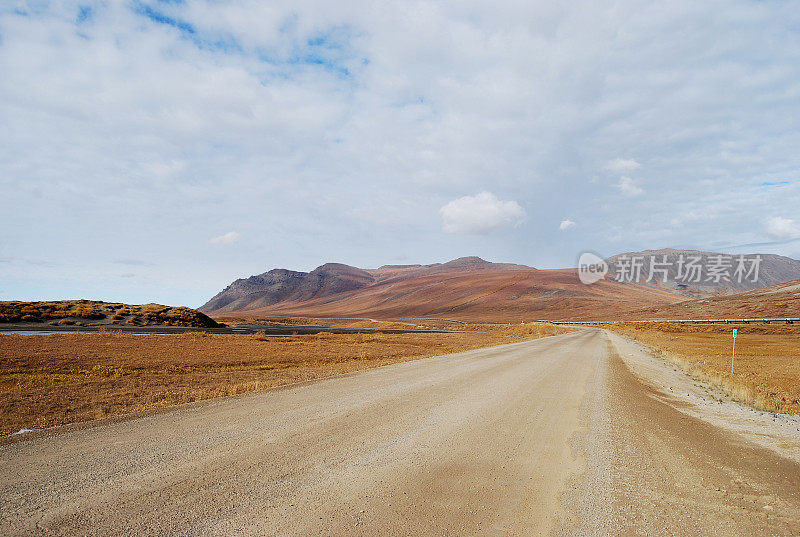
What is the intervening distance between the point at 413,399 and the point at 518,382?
17.5 ft

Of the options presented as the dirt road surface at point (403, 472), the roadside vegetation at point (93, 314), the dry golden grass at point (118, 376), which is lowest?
the dry golden grass at point (118, 376)

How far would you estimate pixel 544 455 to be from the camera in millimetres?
6590

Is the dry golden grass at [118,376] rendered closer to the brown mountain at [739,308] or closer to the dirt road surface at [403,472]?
the dirt road surface at [403,472]

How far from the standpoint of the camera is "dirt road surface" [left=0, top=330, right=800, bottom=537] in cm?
425

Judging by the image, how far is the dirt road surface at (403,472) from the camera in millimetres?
4246

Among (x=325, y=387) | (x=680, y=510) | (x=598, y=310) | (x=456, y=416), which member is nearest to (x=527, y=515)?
(x=680, y=510)

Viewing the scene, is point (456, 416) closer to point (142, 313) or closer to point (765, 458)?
point (765, 458)

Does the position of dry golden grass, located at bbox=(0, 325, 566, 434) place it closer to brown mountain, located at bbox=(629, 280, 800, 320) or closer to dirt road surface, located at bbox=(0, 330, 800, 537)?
dirt road surface, located at bbox=(0, 330, 800, 537)

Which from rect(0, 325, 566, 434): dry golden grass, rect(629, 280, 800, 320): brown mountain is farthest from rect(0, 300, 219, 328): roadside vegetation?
rect(629, 280, 800, 320): brown mountain

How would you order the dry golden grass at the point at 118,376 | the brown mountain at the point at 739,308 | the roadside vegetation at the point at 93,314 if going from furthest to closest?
the brown mountain at the point at 739,308
the roadside vegetation at the point at 93,314
the dry golden grass at the point at 118,376

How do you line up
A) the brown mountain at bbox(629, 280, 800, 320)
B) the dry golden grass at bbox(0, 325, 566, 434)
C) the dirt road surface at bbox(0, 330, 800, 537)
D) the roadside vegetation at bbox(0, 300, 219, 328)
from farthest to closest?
the brown mountain at bbox(629, 280, 800, 320), the roadside vegetation at bbox(0, 300, 219, 328), the dry golden grass at bbox(0, 325, 566, 434), the dirt road surface at bbox(0, 330, 800, 537)

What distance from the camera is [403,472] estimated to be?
18.4 feet

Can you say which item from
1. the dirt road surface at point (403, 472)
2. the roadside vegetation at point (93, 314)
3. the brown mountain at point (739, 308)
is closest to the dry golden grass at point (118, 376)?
the dirt road surface at point (403, 472)

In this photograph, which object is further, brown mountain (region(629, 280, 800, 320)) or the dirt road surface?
brown mountain (region(629, 280, 800, 320))
